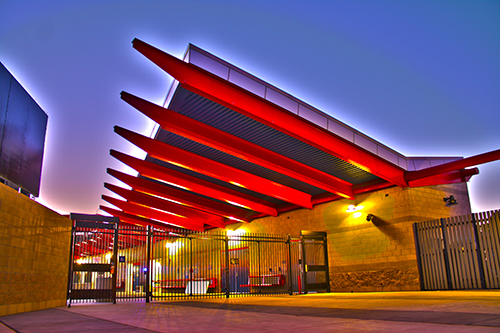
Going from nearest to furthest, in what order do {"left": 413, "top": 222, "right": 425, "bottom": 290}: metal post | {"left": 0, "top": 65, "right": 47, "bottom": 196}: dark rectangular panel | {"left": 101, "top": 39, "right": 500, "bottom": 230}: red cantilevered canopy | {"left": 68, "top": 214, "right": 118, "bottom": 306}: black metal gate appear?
{"left": 0, "top": 65, "right": 47, "bottom": 196}: dark rectangular panel
{"left": 68, "top": 214, "right": 118, "bottom": 306}: black metal gate
{"left": 101, "top": 39, "right": 500, "bottom": 230}: red cantilevered canopy
{"left": 413, "top": 222, "right": 425, "bottom": 290}: metal post

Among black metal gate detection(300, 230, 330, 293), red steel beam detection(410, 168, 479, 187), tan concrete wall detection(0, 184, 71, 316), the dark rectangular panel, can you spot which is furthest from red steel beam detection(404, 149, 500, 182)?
the dark rectangular panel

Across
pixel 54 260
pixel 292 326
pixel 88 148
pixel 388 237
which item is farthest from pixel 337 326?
pixel 88 148

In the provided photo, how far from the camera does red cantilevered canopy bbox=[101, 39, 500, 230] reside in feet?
40.9

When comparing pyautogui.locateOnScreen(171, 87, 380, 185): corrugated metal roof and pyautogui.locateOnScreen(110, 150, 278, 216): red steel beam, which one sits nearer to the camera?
pyautogui.locateOnScreen(171, 87, 380, 185): corrugated metal roof

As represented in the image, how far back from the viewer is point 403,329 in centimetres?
379

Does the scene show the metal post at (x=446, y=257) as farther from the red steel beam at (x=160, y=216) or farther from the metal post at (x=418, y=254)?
the red steel beam at (x=160, y=216)

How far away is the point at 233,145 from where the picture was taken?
1528 centimetres

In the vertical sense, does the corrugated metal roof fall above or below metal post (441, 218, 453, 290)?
above

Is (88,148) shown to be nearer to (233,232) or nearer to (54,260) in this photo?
(233,232)

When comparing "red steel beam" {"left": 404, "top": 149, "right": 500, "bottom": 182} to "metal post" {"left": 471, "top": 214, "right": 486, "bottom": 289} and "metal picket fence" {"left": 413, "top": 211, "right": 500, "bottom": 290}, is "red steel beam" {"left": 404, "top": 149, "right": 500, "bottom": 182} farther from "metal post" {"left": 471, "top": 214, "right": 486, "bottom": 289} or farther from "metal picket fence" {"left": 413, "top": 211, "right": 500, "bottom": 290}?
"metal post" {"left": 471, "top": 214, "right": 486, "bottom": 289}

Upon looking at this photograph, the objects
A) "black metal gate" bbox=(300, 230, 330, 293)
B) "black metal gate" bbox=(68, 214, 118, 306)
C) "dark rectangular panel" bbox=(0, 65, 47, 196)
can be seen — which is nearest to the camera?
"dark rectangular panel" bbox=(0, 65, 47, 196)

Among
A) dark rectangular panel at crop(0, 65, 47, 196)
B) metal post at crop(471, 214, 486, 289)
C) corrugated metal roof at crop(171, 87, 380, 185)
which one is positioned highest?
corrugated metal roof at crop(171, 87, 380, 185)

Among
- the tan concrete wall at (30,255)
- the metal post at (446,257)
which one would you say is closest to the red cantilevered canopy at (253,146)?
the metal post at (446,257)

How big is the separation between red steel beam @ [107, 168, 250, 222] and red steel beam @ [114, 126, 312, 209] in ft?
19.9
